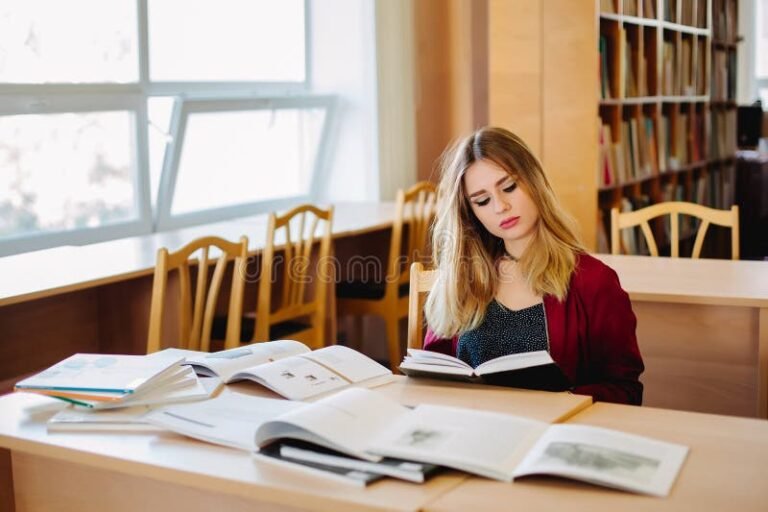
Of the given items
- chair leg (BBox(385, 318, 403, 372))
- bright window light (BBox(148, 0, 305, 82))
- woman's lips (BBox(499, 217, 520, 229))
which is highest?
bright window light (BBox(148, 0, 305, 82))

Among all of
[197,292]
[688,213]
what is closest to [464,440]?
[197,292]

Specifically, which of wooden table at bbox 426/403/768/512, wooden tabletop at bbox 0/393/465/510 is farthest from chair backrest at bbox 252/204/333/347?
wooden table at bbox 426/403/768/512

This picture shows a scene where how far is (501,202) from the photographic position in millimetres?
2105

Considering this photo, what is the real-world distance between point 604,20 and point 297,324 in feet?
6.45

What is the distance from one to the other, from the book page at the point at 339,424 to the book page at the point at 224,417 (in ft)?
0.22

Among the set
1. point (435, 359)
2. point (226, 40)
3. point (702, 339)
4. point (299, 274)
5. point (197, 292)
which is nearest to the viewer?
point (435, 359)

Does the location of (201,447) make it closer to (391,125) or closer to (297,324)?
(297,324)

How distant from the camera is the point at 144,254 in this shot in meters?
3.66

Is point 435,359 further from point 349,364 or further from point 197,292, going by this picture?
point 197,292

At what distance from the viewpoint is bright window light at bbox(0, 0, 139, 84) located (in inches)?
147

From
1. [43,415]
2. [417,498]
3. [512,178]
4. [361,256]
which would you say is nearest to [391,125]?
[361,256]

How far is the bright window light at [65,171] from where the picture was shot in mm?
3773

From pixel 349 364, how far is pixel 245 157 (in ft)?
10.2

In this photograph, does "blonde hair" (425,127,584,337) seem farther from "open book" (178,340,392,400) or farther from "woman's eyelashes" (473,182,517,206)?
"open book" (178,340,392,400)
